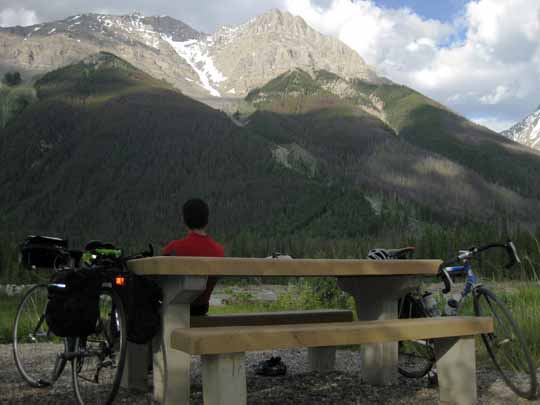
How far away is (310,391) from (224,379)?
1.51 m

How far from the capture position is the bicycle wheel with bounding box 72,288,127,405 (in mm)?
4082

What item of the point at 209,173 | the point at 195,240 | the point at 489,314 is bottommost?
the point at 489,314

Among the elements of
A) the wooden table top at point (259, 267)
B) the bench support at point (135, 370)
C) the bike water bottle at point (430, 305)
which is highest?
the wooden table top at point (259, 267)

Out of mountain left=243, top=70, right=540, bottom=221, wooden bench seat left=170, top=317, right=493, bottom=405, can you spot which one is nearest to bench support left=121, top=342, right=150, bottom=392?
wooden bench seat left=170, top=317, right=493, bottom=405

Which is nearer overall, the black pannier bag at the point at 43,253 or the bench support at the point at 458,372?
the bench support at the point at 458,372

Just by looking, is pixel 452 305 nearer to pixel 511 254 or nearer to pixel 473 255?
pixel 473 255

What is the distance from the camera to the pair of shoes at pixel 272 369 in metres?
5.43

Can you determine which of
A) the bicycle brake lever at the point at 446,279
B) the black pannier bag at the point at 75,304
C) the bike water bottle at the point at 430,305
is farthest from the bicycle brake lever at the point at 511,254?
the black pannier bag at the point at 75,304

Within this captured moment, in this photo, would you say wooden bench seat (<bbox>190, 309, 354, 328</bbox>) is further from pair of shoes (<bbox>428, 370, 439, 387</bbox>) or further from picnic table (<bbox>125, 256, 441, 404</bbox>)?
pair of shoes (<bbox>428, 370, 439, 387</bbox>)

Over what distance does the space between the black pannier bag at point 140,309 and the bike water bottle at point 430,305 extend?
2.05 meters

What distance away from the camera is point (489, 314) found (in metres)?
4.82

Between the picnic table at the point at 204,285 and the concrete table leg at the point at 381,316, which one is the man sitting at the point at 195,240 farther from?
the concrete table leg at the point at 381,316

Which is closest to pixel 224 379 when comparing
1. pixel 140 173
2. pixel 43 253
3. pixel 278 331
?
pixel 278 331

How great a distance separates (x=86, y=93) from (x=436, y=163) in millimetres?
87598
